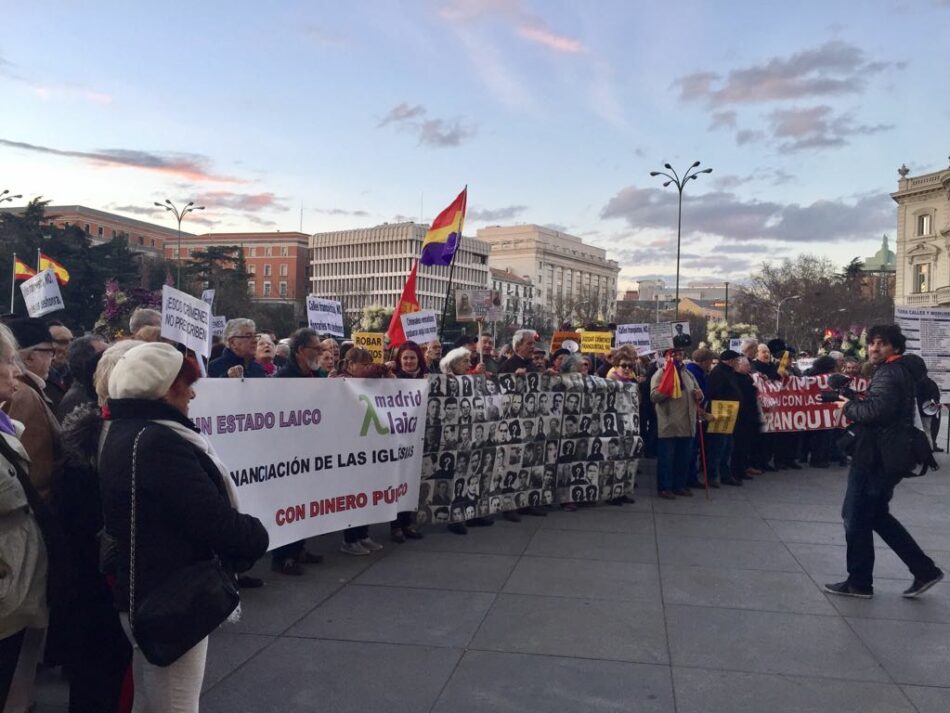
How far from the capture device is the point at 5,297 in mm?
52500

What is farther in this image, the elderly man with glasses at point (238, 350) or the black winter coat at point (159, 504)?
the elderly man with glasses at point (238, 350)

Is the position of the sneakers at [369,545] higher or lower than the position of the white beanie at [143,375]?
lower

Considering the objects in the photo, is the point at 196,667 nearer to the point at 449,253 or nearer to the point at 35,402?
the point at 35,402

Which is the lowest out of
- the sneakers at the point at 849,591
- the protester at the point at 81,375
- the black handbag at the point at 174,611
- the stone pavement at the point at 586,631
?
the stone pavement at the point at 586,631

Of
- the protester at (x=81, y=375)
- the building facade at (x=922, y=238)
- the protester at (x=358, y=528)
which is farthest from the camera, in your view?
the building facade at (x=922, y=238)

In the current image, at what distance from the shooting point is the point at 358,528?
7.35m

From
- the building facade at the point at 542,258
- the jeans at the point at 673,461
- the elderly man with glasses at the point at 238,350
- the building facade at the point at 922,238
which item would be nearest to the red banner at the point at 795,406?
the jeans at the point at 673,461

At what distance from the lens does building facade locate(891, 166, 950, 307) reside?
274 feet

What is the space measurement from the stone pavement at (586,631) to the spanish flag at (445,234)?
475 centimetres

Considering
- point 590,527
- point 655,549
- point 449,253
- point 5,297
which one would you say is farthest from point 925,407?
point 5,297

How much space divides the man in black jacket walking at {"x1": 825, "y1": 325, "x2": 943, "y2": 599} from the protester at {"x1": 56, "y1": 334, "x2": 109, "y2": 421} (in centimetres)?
493

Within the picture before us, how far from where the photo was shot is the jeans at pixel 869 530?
605 cm

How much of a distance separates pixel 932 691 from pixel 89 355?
4.86 m

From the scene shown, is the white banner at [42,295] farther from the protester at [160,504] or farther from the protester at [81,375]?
the protester at [160,504]
